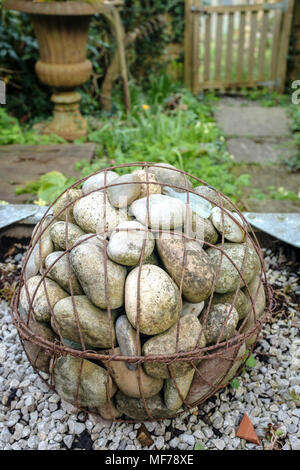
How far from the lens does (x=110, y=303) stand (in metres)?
1.64

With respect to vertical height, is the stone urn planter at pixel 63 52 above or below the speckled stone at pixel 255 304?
above

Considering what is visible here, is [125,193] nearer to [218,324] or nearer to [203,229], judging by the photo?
[203,229]

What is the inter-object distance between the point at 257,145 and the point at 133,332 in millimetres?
3472

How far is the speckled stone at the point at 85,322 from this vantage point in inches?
64.6

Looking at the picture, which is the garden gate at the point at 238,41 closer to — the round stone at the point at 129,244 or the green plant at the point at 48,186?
the green plant at the point at 48,186

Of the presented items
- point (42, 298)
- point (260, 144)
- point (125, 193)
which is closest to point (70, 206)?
point (125, 193)

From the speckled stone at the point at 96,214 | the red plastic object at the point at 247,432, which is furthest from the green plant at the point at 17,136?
the red plastic object at the point at 247,432

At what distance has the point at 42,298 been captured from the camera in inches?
69.2

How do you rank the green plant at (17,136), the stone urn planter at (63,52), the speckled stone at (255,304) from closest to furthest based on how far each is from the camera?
the speckled stone at (255,304) < the stone urn planter at (63,52) < the green plant at (17,136)

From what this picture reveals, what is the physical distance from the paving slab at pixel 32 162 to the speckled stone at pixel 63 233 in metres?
1.46

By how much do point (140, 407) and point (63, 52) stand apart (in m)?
3.58

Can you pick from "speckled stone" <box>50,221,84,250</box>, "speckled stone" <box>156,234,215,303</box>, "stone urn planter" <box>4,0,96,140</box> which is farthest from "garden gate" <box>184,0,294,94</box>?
"speckled stone" <box>156,234,215,303</box>

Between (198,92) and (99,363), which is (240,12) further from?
(99,363)

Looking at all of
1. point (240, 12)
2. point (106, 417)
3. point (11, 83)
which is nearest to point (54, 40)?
point (11, 83)
